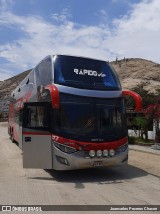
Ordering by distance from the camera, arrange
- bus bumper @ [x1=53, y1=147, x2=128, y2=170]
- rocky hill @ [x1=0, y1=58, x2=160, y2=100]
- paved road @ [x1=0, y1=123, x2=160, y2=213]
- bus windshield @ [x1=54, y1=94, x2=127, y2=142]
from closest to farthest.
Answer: paved road @ [x1=0, y1=123, x2=160, y2=213]
bus bumper @ [x1=53, y1=147, x2=128, y2=170]
bus windshield @ [x1=54, y1=94, x2=127, y2=142]
rocky hill @ [x1=0, y1=58, x2=160, y2=100]

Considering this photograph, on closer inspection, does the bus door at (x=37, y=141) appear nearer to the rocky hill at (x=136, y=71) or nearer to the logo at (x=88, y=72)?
the logo at (x=88, y=72)

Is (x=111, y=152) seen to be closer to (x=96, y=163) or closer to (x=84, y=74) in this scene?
(x=96, y=163)

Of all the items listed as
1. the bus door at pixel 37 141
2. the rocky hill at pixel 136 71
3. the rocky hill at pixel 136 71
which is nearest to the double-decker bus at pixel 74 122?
the bus door at pixel 37 141

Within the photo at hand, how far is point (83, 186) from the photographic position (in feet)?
33.4

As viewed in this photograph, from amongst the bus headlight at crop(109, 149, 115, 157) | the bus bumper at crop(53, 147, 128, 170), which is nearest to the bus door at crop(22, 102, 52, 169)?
the bus bumper at crop(53, 147, 128, 170)

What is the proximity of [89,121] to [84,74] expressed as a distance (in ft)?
5.34

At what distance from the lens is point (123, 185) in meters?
10.2

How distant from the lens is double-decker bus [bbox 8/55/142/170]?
11.0 m

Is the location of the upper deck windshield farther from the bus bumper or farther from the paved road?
the paved road

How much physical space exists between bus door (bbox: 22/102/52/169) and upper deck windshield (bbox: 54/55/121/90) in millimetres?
1045

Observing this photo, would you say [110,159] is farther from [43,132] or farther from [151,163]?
[151,163]

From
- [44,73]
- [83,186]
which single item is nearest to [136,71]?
[44,73]

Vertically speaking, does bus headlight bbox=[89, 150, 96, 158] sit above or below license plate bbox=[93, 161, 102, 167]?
above

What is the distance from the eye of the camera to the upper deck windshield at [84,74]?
460 inches
